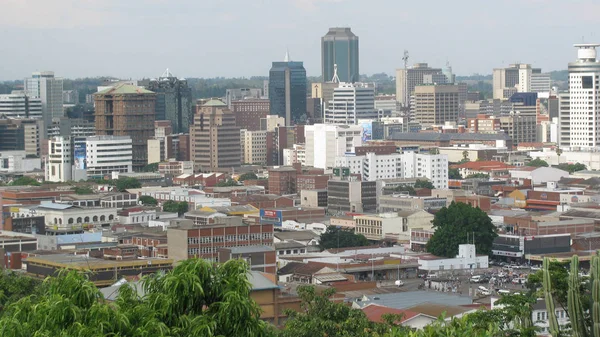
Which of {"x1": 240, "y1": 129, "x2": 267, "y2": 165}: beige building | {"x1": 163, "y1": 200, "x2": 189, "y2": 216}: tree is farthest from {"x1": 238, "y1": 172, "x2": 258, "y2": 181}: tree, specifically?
{"x1": 240, "y1": 129, "x2": 267, "y2": 165}: beige building

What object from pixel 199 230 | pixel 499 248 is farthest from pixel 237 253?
pixel 499 248

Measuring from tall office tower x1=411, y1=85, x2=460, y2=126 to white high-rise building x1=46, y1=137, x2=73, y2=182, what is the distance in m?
54.0

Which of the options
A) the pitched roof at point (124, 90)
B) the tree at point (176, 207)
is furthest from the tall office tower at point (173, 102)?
the tree at point (176, 207)

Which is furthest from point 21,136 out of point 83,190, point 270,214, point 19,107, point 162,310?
point 162,310

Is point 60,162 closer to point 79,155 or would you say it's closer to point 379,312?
point 79,155

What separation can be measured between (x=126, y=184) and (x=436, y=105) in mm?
64321

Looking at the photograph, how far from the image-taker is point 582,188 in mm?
84000

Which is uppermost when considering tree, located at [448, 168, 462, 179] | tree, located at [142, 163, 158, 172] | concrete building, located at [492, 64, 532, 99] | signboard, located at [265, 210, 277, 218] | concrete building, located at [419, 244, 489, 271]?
concrete building, located at [492, 64, 532, 99]

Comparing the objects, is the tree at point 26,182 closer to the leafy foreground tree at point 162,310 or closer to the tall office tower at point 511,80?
the leafy foreground tree at point 162,310

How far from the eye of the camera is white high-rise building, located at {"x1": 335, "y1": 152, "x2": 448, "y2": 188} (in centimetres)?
8975

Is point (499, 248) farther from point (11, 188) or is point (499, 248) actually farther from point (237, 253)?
point (11, 188)

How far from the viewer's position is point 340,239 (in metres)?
62.3

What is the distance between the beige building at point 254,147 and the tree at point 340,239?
55846 millimetres

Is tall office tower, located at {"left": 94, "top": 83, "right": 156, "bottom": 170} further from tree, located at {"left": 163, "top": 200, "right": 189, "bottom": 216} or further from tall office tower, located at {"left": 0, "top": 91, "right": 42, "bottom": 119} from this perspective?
tall office tower, located at {"left": 0, "top": 91, "right": 42, "bottom": 119}
